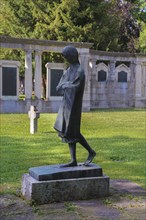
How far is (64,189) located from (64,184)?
2.6 inches

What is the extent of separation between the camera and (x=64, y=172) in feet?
16.4

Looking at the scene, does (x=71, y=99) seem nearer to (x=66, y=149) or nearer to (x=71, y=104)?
(x=71, y=104)

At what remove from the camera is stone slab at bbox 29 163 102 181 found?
4.90 m

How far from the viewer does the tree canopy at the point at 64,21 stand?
27516 millimetres

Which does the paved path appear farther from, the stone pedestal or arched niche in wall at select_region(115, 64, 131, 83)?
arched niche in wall at select_region(115, 64, 131, 83)

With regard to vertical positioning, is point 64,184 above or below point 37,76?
below

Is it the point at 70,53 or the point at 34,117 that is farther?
the point at 34,117

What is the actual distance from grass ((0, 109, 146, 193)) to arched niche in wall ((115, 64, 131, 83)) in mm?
12022

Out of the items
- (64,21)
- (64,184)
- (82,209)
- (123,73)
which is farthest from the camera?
(64,21)

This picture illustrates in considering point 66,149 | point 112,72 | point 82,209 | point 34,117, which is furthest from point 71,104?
point 112,72

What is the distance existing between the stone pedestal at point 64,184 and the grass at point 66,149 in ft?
2.84

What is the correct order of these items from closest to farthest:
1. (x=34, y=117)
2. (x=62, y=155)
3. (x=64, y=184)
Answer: (x=64, y=184)
(x=62, y=155)
(x=34, y=117)

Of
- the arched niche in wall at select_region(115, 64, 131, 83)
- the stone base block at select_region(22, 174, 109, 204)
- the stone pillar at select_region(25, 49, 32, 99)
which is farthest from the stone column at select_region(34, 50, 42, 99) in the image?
the stone base block at select_region(22, 174, 109, 204)

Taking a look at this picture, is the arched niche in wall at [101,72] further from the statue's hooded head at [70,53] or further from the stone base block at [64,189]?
the stone base block at [64,189]
